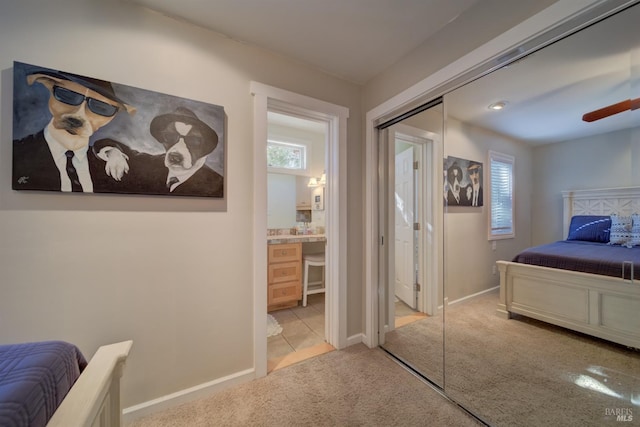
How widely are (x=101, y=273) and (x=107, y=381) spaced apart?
0.74 m

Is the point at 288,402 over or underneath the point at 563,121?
underneath

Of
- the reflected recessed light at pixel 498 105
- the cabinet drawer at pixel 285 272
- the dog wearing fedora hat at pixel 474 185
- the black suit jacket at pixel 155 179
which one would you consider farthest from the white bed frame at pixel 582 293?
the cabinet drawer at pixel 285 272

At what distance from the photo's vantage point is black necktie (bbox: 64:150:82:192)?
1176 millimetres

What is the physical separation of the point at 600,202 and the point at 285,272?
2726mm

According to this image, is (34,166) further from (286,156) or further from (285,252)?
(286,156)

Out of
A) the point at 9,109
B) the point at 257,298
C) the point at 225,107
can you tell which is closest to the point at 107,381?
the point at 257,298

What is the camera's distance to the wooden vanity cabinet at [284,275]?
287cm

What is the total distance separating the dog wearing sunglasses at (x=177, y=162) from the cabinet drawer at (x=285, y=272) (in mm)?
1591

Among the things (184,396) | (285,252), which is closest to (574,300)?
(184,396)

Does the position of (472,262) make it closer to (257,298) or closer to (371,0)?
(257,298)

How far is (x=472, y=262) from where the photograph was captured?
1736mm

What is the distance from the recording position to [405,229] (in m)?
2.28

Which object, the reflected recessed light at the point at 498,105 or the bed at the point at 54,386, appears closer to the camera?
the bed at the point at 54,386

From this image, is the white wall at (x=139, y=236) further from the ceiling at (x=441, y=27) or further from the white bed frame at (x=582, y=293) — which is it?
the white bed frame at (x=582, y=293)
